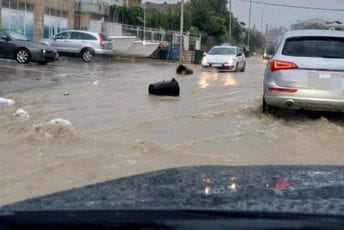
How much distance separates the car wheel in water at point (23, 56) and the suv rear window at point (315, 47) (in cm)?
1651

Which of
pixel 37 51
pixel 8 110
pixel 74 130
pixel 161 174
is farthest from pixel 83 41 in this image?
pixel 161 174

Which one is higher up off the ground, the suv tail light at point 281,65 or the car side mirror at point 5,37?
the suv tail light at point 281,65

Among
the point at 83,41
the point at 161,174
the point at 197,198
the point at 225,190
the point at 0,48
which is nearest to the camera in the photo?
the point at 197,198

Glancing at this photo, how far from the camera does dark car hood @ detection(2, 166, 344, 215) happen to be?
2188 millimetres

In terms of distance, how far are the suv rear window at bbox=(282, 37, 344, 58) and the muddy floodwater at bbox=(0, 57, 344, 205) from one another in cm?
106

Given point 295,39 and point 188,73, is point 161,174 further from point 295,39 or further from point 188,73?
point 188,73

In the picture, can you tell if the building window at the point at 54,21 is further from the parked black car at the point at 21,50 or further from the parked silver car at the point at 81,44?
the parked black car at the point at 21,50

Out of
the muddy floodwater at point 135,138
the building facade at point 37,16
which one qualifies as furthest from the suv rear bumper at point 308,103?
the building facade at point 37,16

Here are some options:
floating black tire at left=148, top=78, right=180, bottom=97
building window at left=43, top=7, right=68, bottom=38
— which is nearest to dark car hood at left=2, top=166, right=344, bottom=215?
floating black tire at left=148, top=78, right=180, bottom=97

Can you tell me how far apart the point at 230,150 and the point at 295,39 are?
8.58 ft

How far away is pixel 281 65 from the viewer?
400 inches

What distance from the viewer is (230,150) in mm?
8773

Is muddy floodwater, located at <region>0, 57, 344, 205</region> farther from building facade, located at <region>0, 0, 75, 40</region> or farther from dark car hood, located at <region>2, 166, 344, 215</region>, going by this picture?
building facade, located at <region>0, 0, 75, 40</region>

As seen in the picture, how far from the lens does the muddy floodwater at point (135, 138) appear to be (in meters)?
7.39
